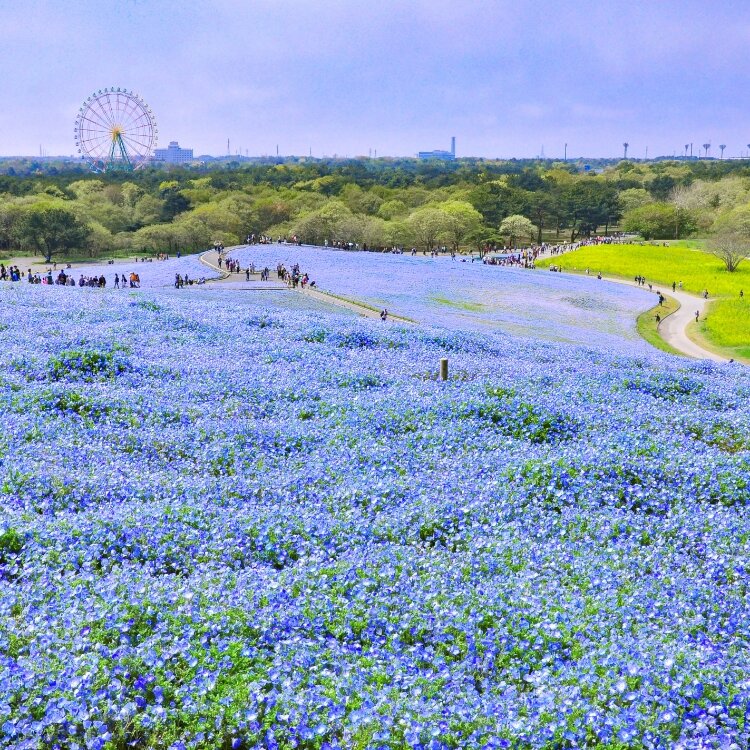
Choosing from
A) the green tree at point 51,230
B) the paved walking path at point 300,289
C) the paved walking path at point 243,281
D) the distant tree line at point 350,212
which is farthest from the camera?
the distant tree line at point 350,212

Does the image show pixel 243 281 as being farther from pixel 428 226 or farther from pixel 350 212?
pixel 350 212

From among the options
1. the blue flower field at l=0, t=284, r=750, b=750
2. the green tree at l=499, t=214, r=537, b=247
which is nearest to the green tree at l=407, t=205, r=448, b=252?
the green tree at l=499, t=214, r=537, b=247

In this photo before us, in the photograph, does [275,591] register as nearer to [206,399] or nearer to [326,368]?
[206,399]

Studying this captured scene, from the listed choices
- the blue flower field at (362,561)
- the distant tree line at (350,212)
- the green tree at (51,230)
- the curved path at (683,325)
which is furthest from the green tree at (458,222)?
the blue flower field at (362,561)

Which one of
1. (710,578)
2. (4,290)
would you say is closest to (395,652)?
(710,578)

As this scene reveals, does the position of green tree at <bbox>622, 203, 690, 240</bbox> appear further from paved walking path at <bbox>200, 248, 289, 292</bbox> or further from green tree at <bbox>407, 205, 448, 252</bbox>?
paved walking path at <bbox>200, 248, 289, 292</bbox>

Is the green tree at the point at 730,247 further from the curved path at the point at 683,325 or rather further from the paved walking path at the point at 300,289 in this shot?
the paved walking path at the point at 300,289

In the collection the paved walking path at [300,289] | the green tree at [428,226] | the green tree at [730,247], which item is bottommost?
the paved walking path at [300,289]
